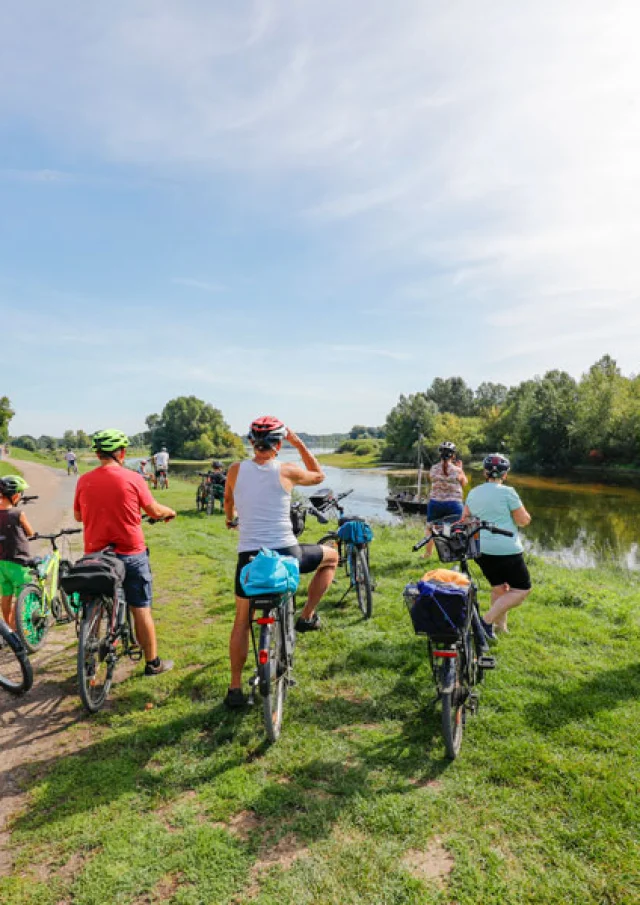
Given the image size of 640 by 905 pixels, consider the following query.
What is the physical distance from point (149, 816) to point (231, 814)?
0.51 meters

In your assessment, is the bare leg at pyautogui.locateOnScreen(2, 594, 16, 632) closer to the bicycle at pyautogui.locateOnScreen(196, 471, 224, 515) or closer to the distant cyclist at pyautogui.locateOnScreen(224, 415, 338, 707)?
the distant cyclist at pyautogui.locateOnScreen(224, 415, 338, 707)

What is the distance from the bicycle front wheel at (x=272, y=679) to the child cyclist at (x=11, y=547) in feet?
11.2

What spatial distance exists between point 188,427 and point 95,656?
118421 millimetres

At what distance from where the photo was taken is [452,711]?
340cm

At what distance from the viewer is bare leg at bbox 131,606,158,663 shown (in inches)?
183

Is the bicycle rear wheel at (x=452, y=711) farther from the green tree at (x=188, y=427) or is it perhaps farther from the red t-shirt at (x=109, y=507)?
the green tree at (x=188, y=427)

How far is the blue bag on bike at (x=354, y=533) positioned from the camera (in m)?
6.34

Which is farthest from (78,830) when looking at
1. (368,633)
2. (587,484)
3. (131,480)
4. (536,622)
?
(587,484)

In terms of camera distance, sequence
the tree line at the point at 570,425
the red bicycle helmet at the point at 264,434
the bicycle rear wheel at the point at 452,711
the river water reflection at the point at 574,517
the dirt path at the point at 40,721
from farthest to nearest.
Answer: the tree line at the point at 570,425
the river water reflection at the point at 574,517
the red bicycle helmet at the point at 264,434
the bicycle rear wheel at the point at 452,711
the dirt path at the point at 40,721

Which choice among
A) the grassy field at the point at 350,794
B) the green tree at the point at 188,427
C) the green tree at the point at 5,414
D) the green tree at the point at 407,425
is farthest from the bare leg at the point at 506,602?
the green tree at the point at 188,427

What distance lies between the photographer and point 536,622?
6051mm

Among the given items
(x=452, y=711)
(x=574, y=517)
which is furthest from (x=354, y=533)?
(x=574, y=517)

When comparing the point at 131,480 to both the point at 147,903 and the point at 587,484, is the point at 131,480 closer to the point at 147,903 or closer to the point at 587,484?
the point at 147,903

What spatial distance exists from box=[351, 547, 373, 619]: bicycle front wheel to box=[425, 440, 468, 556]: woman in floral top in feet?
9.66
